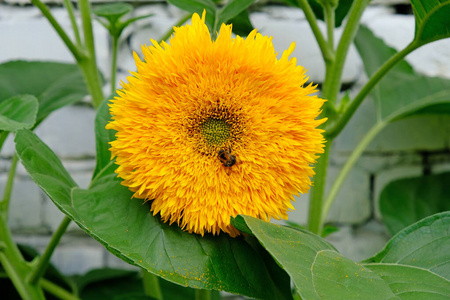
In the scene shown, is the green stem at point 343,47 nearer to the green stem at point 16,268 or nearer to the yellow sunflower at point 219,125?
the yellow sunflower at point 219,125

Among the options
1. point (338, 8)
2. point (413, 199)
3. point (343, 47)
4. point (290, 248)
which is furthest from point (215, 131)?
point (413, 199)

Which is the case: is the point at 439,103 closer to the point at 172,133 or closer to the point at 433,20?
the point at 433,20

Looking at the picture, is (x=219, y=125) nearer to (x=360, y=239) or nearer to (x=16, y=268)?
(x=16, y=268)

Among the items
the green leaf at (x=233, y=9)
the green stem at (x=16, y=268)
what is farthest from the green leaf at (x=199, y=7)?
the green stem at (x=16, y=268)

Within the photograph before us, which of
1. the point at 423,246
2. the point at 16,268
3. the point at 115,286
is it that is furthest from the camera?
the point at 115,286

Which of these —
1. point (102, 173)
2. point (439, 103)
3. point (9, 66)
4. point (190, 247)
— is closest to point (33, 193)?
point (9, 66)
